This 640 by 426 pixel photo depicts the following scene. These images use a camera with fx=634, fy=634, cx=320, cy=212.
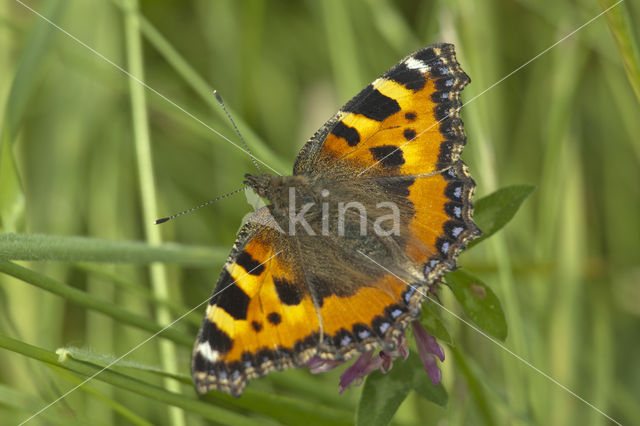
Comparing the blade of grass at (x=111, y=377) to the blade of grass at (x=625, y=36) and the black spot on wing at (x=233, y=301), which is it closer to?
the black spot on wing at (x=233, y=301)

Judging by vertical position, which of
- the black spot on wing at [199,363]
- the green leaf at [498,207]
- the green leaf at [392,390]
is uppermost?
the green leaf at [498,207]

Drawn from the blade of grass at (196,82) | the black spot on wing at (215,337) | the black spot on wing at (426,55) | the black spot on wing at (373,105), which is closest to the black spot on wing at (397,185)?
the black spot on wing at (373,105)

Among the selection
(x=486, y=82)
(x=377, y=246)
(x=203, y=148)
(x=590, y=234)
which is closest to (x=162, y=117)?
(x=203, y=148)

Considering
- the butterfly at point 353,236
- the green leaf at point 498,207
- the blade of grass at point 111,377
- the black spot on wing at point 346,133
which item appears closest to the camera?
the blade of grass at point 111,377

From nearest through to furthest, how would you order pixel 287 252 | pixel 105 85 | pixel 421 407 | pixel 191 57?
pixel 287 252, pixel 421 407, pixel 105 85, pixel 191 57

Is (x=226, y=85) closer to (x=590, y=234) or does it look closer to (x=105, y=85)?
(x=105, y=85)

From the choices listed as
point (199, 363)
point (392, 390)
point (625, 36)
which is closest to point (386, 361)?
point (392, 390)

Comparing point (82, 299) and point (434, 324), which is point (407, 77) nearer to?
point (434, 324)
